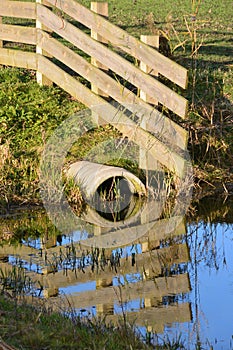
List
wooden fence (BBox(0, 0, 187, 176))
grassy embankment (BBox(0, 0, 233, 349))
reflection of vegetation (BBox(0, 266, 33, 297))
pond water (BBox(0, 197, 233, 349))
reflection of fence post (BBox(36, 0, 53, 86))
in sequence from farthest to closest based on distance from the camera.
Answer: reflection of fence post (BBox(36, 0, 53, 86)) < grassy embankment (BBox(0, 0, 233, 349)) < wooden fence (BBox(0, 0, 187, 176)) < reflection of vegetation (BBox(0, 266, 33, 297)) < pond water (BBox(0, 197, 233, 349))

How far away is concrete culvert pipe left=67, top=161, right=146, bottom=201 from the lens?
10453 millimetres

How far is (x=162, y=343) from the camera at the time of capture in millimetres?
6461

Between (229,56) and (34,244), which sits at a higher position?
(229,56)

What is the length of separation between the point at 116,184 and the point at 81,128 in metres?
1.35

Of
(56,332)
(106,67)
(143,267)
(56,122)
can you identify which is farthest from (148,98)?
(56,332)

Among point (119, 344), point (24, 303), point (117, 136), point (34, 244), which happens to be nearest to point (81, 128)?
point (117, 136)

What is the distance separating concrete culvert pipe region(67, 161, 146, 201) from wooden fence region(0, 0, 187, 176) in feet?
1.58

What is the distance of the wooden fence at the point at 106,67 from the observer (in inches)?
427

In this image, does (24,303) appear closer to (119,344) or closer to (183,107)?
(119,344)

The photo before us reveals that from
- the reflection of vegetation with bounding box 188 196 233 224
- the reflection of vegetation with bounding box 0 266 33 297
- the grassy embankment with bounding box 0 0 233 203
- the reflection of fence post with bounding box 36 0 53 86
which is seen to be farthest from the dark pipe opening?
the reflection of vegetation with bounding box 0 266 33 297

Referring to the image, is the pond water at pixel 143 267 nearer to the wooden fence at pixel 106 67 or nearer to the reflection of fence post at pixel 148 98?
the reflection of fence post at pixel 148 98

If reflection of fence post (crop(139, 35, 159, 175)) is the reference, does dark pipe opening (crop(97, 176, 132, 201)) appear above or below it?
below

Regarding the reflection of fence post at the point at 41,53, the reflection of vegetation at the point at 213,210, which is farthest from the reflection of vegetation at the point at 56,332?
the reflection of fence post at the point at 41,53

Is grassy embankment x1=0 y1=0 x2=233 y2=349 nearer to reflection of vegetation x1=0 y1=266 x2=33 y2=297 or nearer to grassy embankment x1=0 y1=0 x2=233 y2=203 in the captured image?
grassy embankment x1=0 y1=0 x2=233 y2=203
